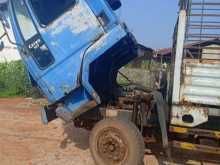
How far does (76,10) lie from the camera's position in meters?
7.41

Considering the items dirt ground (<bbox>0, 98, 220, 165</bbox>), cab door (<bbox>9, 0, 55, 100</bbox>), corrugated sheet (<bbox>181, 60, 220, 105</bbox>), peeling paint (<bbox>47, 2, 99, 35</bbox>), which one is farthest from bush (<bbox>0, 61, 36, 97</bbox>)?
corrugated sheet (<bbox>181, 60, 220, 105</bbox>)

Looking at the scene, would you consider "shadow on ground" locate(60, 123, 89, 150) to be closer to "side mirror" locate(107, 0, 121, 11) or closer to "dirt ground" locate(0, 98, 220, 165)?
"dirt ground" locate(0, 98, 220, 165)

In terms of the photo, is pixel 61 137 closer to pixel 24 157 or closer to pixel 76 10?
pixel 24 157

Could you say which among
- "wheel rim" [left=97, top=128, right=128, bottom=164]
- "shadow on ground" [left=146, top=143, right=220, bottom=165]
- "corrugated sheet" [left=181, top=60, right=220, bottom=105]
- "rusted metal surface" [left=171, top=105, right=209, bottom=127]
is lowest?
"shadow on ground" [left=146, top=143, right=220, bottom=165]

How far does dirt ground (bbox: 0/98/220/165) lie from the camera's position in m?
7.90

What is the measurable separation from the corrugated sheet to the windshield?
2372 millimetres

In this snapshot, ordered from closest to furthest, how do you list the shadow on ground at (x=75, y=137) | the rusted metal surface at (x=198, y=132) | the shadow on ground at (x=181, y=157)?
the rusted metal surface at (x=198, y=132) → the shadow on ground at (x=181, y=157) → the shadow on ground at (x=75, y=137)

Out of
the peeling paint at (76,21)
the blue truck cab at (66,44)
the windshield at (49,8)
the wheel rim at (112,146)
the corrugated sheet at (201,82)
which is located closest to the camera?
the corrugated sheet at (201,82)

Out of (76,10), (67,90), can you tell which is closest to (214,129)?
(67,90)

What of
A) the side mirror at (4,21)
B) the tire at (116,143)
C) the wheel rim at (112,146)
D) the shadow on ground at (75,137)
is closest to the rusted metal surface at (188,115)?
the tire at (116,143)

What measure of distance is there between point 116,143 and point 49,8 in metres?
2.58

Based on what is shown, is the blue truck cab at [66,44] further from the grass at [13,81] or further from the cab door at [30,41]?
the grass at [13,81]

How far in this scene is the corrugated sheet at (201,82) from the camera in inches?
243

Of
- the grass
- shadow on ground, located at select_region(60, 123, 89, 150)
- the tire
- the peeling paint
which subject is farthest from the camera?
the grass
